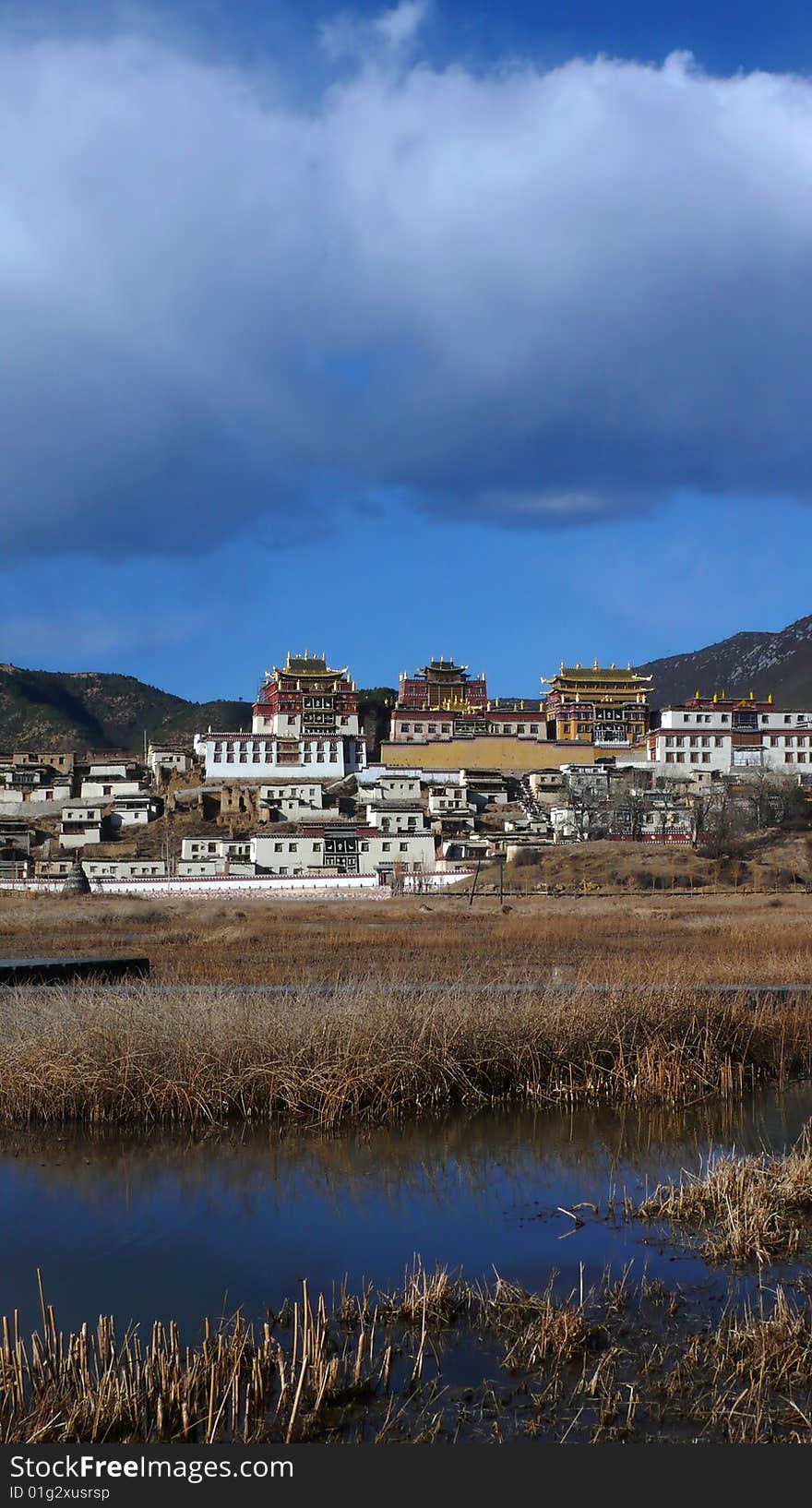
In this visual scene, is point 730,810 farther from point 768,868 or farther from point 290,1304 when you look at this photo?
point 290,1304

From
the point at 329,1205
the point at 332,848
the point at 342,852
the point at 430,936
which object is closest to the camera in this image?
the point at 329,1205

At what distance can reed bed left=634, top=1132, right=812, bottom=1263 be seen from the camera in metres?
10.2

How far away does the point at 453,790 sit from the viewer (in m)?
83.9

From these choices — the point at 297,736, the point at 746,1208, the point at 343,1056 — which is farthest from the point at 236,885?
the point at 746,1208

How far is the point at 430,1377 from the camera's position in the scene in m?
8.09

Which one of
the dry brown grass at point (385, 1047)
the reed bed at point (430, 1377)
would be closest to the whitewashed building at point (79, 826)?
the dry brown grass at point (385, 1047)

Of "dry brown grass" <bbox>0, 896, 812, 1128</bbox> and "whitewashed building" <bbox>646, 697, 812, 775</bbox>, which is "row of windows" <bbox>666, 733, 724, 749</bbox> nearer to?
"whitewashed building" <bbox>646, 697, 812, 775</bbox>

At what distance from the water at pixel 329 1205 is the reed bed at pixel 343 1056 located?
490 mm

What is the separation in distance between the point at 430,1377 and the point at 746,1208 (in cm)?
367

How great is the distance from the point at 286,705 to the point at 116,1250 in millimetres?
91802

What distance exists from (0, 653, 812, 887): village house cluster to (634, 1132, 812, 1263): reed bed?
2004 inches

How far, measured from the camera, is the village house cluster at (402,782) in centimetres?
7088

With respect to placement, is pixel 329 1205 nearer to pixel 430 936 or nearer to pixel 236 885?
pixel 430 936

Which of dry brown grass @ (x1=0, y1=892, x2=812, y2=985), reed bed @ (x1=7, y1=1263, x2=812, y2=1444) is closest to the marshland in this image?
reed bed @ (x1=7, y1=1263, x2=812, y2=1444)
